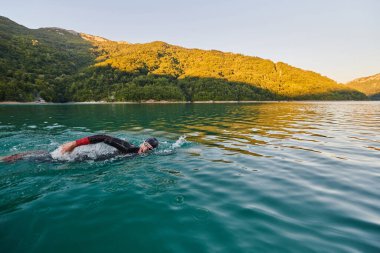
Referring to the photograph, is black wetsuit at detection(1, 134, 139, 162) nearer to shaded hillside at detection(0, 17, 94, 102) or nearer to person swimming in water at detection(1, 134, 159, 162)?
person swimming in water at detection(1, 134, 159, 162)

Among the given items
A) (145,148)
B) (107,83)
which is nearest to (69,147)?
(145,148)

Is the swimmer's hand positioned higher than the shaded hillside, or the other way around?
the shaded hillside

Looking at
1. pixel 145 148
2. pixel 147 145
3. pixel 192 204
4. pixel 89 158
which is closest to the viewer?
pixel 192 204

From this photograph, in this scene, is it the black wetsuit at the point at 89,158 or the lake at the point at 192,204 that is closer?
the lake at the point at 192,204

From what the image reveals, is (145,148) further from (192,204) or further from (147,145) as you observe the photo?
(192,204)

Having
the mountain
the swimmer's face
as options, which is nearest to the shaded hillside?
the mountain

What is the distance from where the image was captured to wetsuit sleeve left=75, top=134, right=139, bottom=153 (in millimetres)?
10217

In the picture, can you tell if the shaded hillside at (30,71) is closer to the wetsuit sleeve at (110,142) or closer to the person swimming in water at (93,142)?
the person swimming in water at (93,142)

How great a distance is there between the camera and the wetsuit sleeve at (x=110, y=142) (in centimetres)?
1022

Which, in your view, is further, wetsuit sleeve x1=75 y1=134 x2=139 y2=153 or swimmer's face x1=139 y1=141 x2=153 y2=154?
swimmer's face x1=139 y1=141 x2=153 y2=154

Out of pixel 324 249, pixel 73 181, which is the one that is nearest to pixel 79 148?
pixel 73 181

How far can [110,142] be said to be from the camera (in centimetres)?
1103

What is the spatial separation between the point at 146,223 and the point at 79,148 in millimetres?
7146

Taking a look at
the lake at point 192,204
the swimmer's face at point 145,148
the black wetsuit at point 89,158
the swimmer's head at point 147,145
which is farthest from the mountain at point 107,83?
the lake at point 192,204
